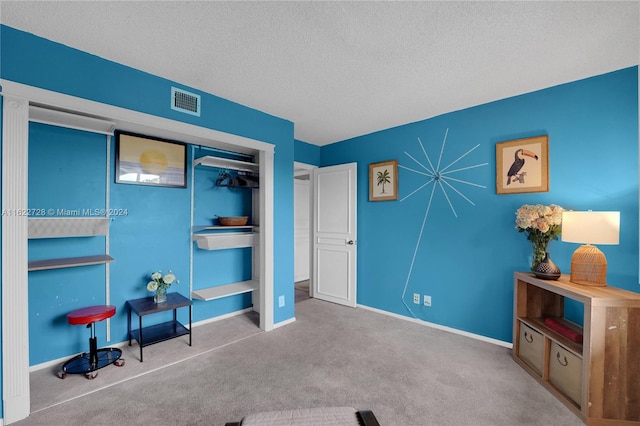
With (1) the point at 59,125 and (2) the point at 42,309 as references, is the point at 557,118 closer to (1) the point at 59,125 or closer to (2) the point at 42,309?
(1) the point at 59,125

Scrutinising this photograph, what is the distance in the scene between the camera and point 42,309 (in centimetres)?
217

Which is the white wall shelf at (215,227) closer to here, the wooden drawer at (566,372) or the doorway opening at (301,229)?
the doorway opening at (301,229)

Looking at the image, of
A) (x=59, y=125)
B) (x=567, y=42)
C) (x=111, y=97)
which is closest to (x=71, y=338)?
(x=59, y=125)

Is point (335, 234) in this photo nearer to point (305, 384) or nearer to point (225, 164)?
point (225, 164)

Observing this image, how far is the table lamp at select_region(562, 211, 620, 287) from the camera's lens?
71.9 inches

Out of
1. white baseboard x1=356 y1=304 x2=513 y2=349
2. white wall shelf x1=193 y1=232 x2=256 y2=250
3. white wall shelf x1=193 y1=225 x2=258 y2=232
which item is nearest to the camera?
white baseboard x1=356 y1=304 x2=513 y2=349

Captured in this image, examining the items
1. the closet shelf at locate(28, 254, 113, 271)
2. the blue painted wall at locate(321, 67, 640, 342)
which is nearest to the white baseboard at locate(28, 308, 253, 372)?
the closet shelf at locate(28, 254, 113, 271)

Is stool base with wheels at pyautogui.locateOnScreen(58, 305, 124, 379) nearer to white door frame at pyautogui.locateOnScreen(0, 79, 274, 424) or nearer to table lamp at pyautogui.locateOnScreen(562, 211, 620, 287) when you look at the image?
white door frame at pyautogui.locateOnScreen(0, 79, 274, 424)

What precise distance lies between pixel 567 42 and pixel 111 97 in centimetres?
335

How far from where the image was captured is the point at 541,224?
7.18ft

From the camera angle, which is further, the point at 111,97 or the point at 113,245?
the point at 113,245

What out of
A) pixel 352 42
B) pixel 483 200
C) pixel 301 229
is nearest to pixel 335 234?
pixel 301 229

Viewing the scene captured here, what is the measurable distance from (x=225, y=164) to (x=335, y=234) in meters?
1.89

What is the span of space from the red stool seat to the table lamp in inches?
144
